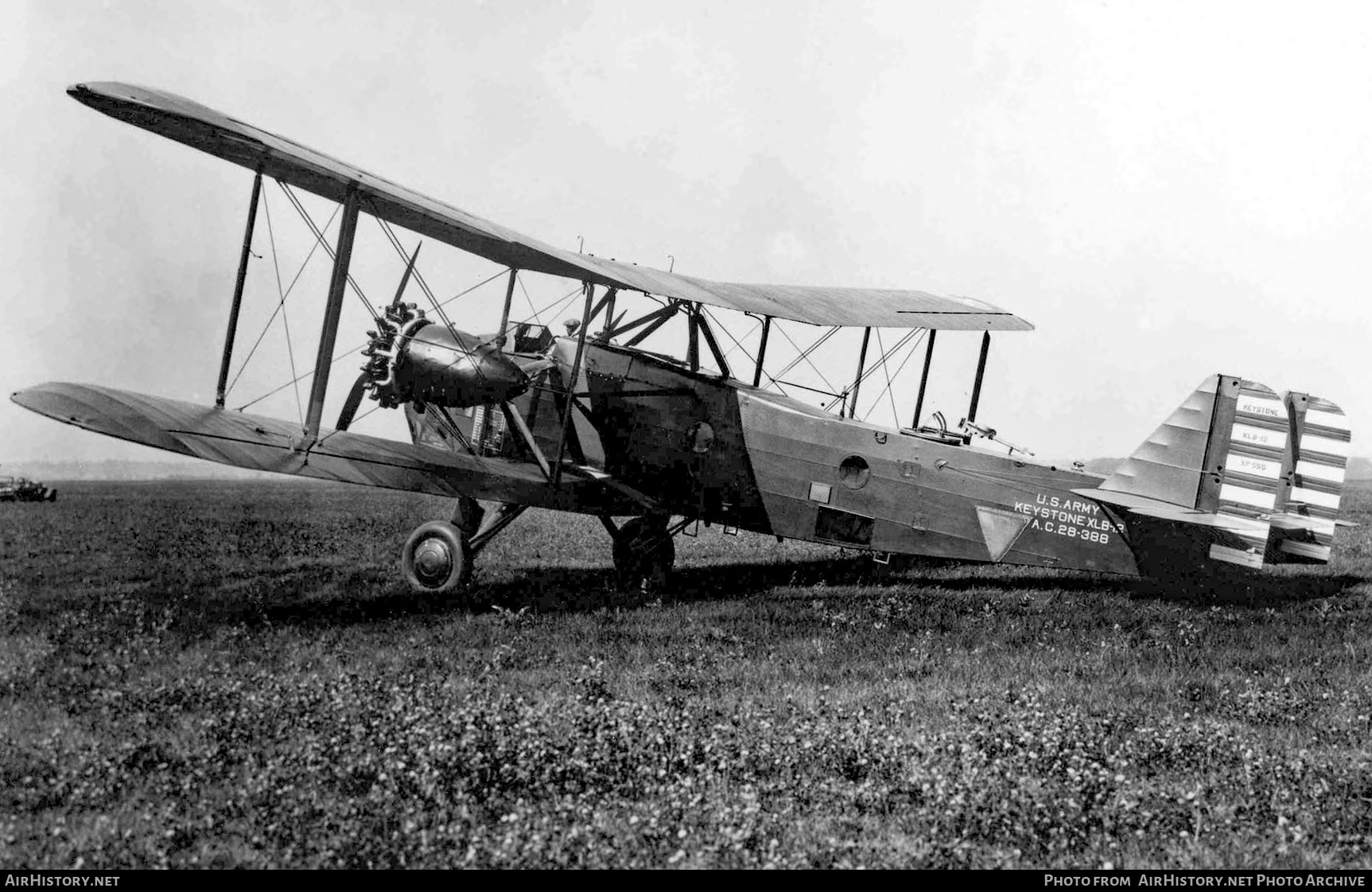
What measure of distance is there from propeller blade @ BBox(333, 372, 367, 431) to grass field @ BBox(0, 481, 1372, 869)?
2068 millimetres

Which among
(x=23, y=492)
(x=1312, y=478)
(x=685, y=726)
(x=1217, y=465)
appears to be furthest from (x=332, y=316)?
(x=23, y=492)

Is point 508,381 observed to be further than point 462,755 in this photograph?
Yes

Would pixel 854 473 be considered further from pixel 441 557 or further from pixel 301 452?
pixel 301 452

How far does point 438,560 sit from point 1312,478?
33.7ft

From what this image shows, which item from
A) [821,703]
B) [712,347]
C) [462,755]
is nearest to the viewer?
[462,755]

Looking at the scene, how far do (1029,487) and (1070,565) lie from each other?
1.00 meters

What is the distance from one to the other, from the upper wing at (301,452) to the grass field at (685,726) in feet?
4.33

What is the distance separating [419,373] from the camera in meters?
10.3

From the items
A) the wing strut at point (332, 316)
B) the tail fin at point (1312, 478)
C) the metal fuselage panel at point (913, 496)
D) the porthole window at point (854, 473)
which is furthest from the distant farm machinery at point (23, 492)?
the tail fin at point (1312, 478)

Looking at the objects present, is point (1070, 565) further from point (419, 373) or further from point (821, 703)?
point (419, 373)

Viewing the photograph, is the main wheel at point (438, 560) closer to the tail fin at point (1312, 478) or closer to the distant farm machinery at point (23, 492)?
the tail fin at point (1312, 478)

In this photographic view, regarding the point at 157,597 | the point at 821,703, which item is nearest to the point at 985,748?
the point at 821,703

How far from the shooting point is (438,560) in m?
10.5

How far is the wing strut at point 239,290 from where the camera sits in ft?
30.2
